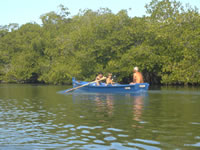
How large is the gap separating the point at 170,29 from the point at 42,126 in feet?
116

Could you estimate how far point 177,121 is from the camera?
1205 cm

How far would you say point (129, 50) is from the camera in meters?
47.8

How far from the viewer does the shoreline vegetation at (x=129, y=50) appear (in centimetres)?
4300

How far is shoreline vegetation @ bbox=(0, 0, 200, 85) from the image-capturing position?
43.0 meters

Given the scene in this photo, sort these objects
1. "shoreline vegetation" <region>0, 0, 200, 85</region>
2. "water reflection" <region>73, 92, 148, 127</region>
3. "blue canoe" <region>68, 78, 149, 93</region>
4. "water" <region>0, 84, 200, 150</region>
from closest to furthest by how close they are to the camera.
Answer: "water" <region>0, 84, 200, 150</region> → "water reflection" <region>73, 92, 148, 127</region> → "blue canoe" <region>68, 78, 149, 93</region> → "shoreline vegetation" <region>0, 0, 200, 85</region>

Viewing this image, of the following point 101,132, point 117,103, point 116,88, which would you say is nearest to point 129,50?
point 116,88

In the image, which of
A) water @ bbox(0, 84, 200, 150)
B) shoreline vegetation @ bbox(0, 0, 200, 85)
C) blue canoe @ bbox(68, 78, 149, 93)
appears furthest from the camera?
shoreline vegetation @ bbox(0, 0, 200, 85)

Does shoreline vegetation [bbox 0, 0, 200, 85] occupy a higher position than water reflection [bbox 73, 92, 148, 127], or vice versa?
shoreline vegetation [bbox 0, 0, 200, 85]

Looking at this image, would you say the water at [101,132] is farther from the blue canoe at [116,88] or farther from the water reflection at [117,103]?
the blue canoe at [116,88]

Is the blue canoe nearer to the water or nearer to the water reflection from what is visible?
the water reflection

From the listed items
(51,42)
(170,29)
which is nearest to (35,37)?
(51,42)

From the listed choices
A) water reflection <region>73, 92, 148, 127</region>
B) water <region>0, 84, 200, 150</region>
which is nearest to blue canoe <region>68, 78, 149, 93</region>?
water reflection <region>73, 92, 148, 127</region>

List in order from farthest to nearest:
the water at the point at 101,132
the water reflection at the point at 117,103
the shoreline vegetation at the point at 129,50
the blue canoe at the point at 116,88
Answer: the shoreline vegetation at the point at 129,50, the blue canoe at the point at 116,88, the water reflection at the point at 117,103, the water at the point at 101,132

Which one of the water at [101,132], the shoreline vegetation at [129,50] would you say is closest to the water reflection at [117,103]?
the water at [101,132]
